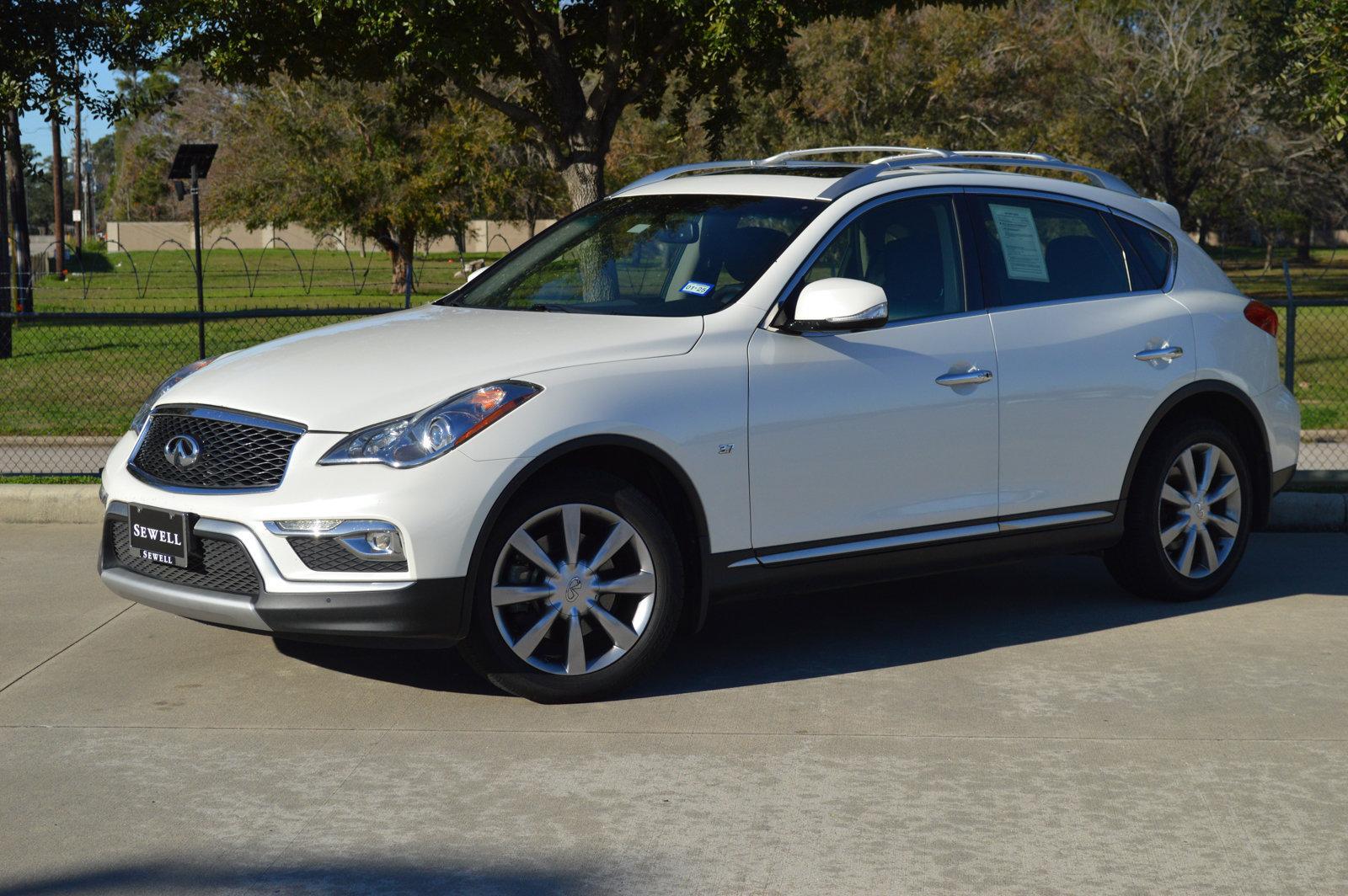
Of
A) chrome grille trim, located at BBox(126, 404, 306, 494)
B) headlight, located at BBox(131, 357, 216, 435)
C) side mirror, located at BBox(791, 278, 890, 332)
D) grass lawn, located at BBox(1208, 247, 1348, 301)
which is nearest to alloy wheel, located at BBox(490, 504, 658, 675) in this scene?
chrome grille trim, located at BBox(126, 404, 306, 494)

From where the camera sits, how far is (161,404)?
5828mm

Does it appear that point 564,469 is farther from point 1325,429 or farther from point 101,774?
point 1325,429

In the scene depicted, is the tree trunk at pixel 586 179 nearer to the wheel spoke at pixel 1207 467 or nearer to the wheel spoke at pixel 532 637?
the wheel spoke at pixel 1207 467

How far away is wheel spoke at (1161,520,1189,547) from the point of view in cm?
701

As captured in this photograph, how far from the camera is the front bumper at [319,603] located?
519cm

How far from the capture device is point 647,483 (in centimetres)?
577

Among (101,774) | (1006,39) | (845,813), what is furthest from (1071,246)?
(1006,39)

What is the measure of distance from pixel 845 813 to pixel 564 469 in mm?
1601

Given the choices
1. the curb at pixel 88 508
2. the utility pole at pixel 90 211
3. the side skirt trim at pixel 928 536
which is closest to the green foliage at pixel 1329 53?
the curb at pixel 88 508

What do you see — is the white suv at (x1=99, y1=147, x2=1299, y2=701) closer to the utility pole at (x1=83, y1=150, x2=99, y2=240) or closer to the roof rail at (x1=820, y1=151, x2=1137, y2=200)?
the roof rail at (x1=820, y1=151, x2=1137, y2=200)

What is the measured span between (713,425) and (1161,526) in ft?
8.00

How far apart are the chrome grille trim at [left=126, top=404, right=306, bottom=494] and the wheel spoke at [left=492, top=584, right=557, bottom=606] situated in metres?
0.78

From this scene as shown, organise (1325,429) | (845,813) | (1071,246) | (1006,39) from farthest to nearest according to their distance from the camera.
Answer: (1006,39) → (1325,429) → (1071,246) → (845,813)

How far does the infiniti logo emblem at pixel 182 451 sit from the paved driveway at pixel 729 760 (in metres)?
0.83
